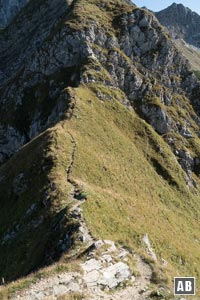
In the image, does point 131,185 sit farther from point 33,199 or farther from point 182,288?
point 182,288

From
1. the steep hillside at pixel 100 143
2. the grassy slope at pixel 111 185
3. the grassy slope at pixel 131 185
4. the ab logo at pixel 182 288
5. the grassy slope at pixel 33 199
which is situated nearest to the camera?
the ab logo at pixel 182 288

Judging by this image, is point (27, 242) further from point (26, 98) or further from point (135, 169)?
point (26, 98)

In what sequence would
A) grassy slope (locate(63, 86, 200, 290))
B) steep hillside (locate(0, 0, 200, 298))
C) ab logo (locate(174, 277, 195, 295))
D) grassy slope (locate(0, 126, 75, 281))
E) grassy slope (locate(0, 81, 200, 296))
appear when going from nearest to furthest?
ab logo (locate(174, 277, 195, 295)), grassy slope (locate(0, 126, 75, 281)), grassy slope (locate(0, 81, 200, 296)), steep hillside (locate(0, 0, 200, 298)), grassy slope (locate(63, 86, 200, 290))

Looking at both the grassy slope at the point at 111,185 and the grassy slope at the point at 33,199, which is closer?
the grassy slope at the point at 33,199

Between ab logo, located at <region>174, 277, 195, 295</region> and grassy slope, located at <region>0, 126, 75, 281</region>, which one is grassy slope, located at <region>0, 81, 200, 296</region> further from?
ab logo, located at <region>174, 277, 195, 295</region>

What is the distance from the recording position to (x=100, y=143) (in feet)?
227

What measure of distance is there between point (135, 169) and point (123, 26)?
5962 cm

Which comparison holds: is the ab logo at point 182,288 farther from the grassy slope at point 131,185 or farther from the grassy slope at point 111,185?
the grassy slope at point 131,185

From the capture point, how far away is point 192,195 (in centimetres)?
7931

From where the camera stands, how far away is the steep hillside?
3909cm

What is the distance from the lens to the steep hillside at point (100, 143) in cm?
3909

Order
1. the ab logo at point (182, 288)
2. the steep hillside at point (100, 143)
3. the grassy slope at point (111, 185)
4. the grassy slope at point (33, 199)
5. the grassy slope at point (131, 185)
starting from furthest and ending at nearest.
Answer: the grassy slope at point (131, 185)
the steep hillside at point (100, 143)
the grassy slope at point (111, 185)
the grassy slope at point (33, 199)
the ab logo at point (182, 288)

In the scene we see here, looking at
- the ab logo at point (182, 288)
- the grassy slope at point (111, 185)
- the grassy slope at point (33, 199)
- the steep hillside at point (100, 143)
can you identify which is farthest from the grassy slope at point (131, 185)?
the grassy slope at point (33, 199)

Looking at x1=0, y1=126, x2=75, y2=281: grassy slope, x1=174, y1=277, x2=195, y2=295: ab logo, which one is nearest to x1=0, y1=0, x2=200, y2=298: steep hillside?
x1=0, y1=126, x2=75, y2=281: grassy slope
